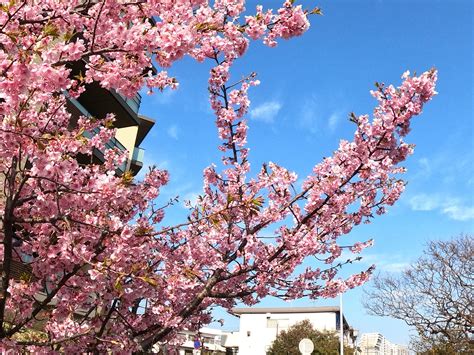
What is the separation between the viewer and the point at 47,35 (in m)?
3.55

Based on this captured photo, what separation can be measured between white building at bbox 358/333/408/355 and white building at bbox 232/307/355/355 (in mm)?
18803

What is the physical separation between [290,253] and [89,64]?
3.68 m

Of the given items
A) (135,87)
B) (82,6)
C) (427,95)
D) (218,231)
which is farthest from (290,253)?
(82,6)

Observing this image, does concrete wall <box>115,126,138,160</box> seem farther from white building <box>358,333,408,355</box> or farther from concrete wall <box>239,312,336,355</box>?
white building <box>358,333,408,355</box>

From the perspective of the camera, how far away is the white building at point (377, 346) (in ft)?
225

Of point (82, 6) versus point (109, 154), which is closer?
point (82, 6)

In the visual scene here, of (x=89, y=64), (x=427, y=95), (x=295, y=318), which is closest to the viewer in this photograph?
(x=89, y=64)

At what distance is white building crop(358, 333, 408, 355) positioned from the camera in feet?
225

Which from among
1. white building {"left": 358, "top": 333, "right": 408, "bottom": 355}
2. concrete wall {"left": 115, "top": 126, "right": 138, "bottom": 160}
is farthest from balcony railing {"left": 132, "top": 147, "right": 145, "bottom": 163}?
white building {"left": 358, "top": 333, "right": 408, "bottom": 355}

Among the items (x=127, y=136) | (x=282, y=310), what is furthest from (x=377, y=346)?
(x=127, y=136)

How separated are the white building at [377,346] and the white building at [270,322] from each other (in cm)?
1880

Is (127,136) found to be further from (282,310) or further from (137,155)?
(282,310)

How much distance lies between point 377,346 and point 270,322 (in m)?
31.4

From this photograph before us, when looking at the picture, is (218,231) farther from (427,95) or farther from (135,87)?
(427,95)
